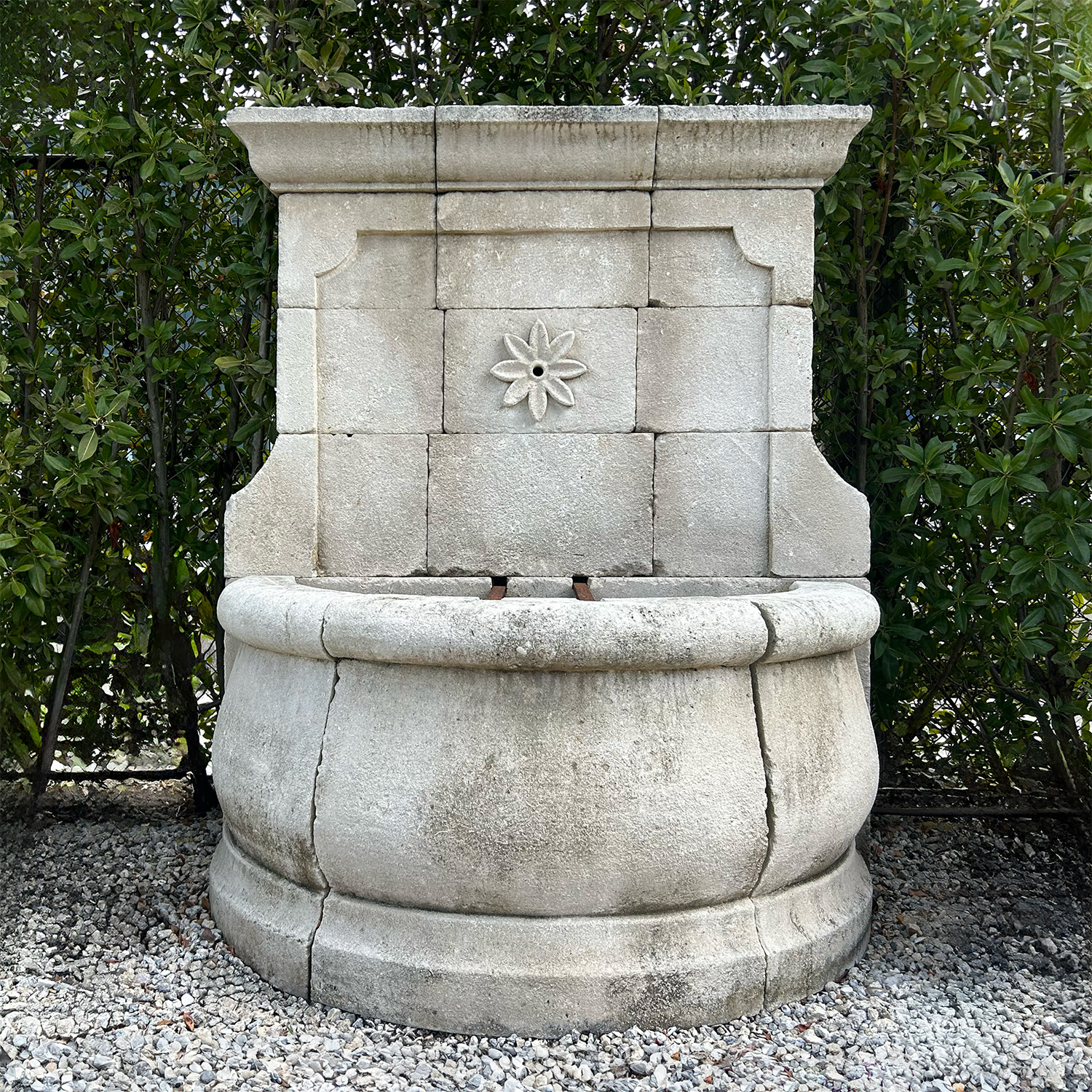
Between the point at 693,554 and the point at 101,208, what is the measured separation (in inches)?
85.9

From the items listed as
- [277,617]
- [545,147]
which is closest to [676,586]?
[277,617]

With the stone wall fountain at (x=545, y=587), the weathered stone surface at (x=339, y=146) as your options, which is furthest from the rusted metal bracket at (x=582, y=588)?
the weathered stone surface at (x=339, y=146)

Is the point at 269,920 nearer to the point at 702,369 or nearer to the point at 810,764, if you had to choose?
the point at 810,764

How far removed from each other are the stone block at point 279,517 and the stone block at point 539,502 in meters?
0.35

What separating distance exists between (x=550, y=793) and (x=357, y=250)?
1.73m

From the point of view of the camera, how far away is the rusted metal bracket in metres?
2.99

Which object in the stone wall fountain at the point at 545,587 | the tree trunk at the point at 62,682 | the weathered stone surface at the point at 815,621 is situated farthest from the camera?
the tree trunk at the point at 62,682

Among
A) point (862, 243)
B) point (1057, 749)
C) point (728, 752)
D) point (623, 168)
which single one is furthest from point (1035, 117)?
point (728, 752)

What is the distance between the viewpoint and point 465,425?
10.2ft

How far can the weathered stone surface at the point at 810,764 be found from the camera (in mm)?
2354

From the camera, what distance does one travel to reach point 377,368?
3.08 metres

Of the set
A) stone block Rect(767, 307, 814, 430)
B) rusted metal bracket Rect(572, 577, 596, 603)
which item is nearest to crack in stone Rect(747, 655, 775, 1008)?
rusted metal bracket Rect(572, 577, 596, 603)

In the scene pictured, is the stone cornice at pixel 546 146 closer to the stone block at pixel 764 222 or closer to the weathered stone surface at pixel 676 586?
the stone block at pixel 764 222

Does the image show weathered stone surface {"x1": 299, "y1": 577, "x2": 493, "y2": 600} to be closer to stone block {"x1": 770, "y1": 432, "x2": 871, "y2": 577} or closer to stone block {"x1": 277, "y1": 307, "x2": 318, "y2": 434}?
stone block {"x1": 277, "y1": 307, "x2": 318, "y2": 434}
